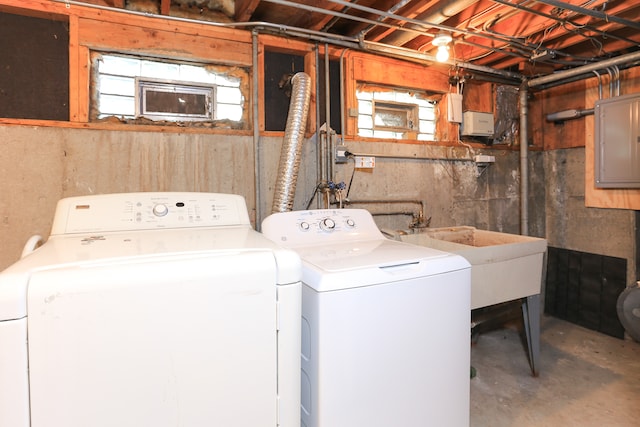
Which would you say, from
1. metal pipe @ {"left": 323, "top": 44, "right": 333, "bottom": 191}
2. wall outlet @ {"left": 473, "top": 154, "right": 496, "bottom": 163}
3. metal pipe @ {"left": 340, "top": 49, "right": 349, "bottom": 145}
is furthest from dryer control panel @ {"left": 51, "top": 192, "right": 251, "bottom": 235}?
wall outlet @ {"left": 473, "top": 154, "right": 496, "bottom": 163}

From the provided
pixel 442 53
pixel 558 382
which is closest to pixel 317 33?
pixel 442 53

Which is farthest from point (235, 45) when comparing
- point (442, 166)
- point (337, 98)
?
point (442, 166)

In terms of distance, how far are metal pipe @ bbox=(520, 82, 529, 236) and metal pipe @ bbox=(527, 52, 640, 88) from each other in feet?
0.44

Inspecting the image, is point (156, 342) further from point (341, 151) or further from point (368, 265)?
point (341, 151)

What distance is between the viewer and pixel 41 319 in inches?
31.8

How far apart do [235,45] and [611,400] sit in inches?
121

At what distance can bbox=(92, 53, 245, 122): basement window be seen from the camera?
7.00 ft

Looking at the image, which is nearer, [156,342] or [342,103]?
[156,342]

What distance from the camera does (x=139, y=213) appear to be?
4.93 feet

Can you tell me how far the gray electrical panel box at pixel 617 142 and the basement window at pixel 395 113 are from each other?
125 centimetres

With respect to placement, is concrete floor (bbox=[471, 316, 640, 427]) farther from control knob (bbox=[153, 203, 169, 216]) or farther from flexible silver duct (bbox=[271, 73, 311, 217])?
control knob (bbox=[153, 203, 169, 216])

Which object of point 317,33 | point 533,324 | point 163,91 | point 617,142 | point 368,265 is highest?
point 317,33

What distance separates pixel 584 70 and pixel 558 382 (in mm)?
2342

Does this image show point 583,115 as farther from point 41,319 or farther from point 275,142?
point 41,319
